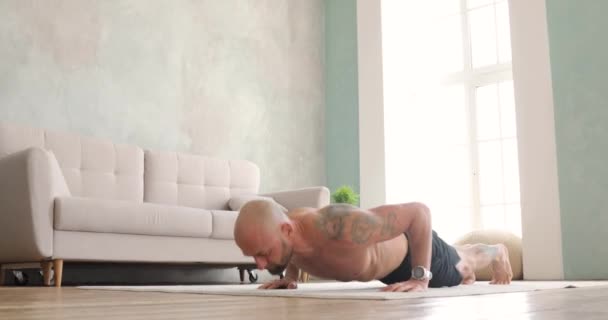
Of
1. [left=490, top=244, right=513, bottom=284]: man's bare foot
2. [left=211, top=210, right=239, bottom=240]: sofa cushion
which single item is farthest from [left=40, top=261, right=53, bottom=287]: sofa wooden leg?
[left=490, top=244, right=513, bottom=284]: man's bare foot

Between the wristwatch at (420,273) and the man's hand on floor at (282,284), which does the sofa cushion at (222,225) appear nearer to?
the man's hand on floor at (282,284)

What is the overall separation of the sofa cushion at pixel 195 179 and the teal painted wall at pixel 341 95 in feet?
4.15

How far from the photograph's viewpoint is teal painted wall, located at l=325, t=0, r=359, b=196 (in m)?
6.39

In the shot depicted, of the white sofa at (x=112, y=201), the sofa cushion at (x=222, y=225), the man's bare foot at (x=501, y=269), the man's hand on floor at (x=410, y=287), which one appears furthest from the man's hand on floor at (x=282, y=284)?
the sofa cushion at (x=222, y=225)

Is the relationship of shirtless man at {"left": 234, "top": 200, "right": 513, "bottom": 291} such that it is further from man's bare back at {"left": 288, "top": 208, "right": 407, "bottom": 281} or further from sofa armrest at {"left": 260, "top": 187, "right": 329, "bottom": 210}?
sofa armrest at {"left": 260, "top": 187, "right": 329, "bottom": 210}

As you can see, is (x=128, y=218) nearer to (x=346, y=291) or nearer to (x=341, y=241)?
(x=346, y=291)

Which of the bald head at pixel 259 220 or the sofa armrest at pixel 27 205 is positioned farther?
the sofa armrest at pixel 27 205

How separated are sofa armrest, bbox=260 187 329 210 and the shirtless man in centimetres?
216

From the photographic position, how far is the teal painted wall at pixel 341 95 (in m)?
6.39

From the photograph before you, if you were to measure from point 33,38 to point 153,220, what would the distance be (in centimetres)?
176

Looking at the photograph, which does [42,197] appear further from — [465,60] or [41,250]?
[465,60]

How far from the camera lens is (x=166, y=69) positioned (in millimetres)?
5332

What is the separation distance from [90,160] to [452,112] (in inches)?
132

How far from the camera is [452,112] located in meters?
6.17
